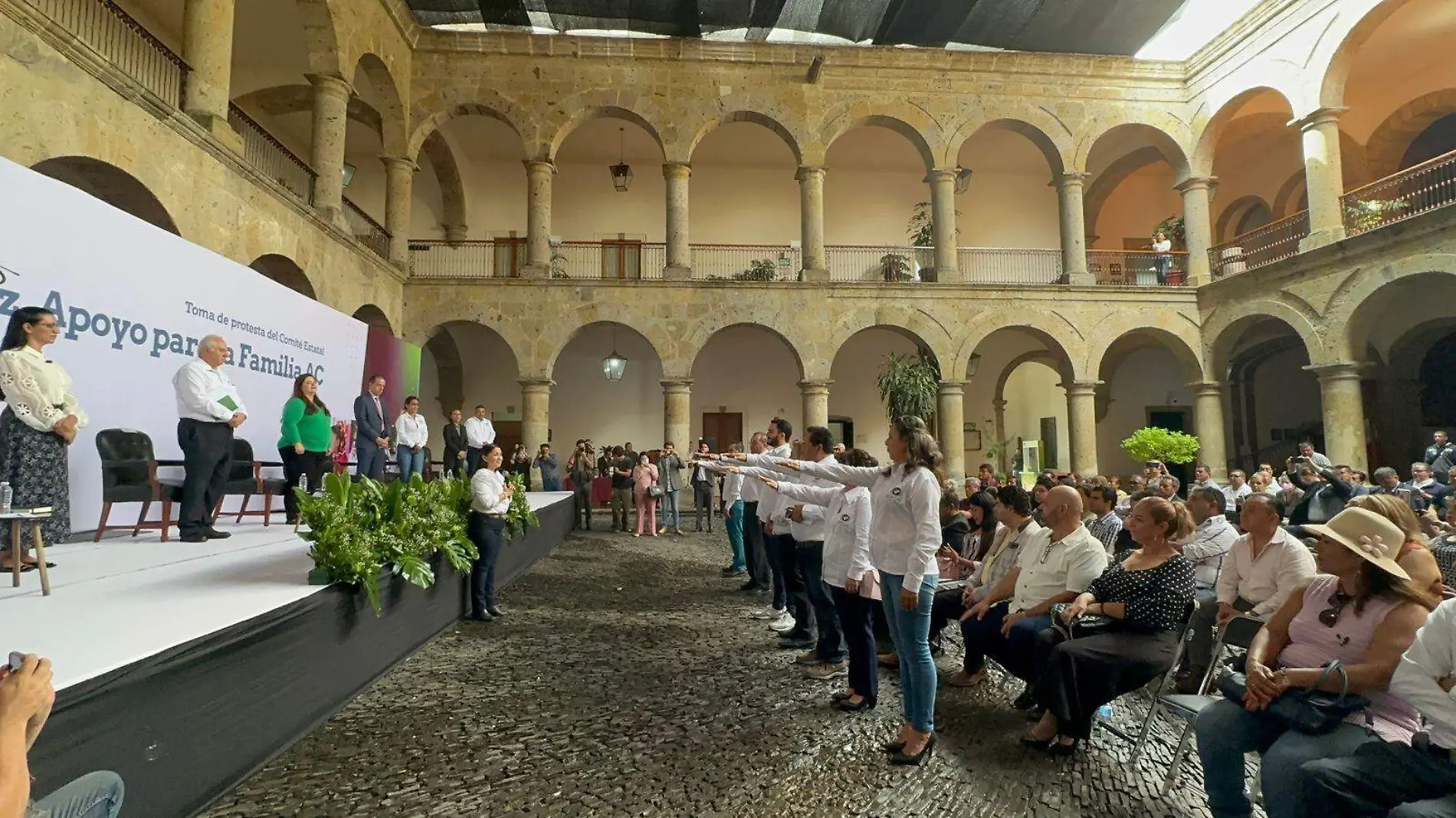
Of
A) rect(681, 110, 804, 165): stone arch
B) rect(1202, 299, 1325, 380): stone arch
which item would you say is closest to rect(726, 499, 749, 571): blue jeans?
rect(681, 110, 804, 165): stone arch

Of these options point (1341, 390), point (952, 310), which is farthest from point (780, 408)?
point (1341, 390)

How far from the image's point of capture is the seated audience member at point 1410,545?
219 centimetres

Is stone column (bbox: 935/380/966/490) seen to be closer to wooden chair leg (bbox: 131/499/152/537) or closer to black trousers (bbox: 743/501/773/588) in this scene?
black trousers (bbox: 743/501/773/588)

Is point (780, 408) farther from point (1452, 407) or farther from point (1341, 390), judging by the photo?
point (1452, 407)

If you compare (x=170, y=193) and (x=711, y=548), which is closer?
(x=170, y=193)

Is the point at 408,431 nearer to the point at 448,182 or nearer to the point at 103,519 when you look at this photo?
the point at 103,519

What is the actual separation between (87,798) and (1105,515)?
5.35 metres

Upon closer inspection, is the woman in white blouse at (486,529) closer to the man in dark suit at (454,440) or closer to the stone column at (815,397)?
the man in dark suit at (454,440)

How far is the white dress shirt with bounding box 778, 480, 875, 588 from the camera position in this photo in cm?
338

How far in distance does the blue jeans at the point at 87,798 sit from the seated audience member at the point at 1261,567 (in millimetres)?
3813

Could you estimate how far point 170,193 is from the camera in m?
6.35

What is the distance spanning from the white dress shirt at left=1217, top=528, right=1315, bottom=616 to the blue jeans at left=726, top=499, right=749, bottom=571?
13.6ft

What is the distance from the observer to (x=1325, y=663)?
7.29ft

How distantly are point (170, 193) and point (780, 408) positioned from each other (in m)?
11.6
